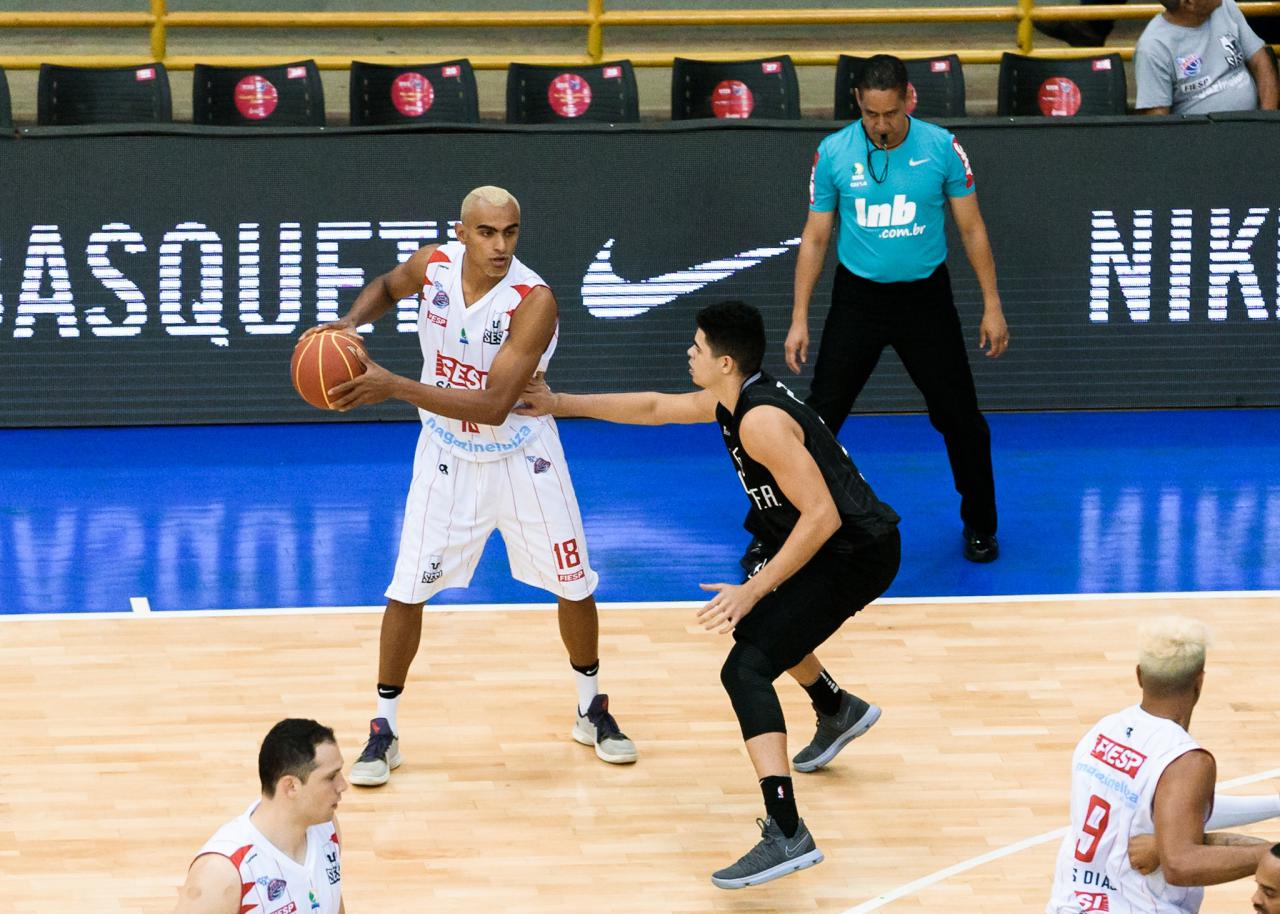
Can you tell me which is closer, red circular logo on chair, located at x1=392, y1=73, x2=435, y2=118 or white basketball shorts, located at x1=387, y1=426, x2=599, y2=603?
white basketball shorts, located at x1=387, y1=426, x2=599, y2=603

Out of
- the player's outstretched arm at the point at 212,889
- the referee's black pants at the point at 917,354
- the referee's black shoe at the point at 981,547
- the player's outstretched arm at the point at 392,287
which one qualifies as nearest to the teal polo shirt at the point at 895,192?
the referee's black pants at the point at 917,354

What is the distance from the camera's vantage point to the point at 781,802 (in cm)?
548

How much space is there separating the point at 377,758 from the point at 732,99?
21.8 feet

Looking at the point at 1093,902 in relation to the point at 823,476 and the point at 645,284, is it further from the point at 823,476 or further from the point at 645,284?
the point at 645,284

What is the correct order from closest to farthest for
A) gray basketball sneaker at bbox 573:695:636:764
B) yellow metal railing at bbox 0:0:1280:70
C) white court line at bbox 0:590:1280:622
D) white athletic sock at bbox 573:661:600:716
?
1. gray basketball sneaker at bbox 573:695:636:764
2. white athletic sock at bbox 573:661:600:716
3. white court line at bbox 0:590:1280:622
4. yellow metal railing at bbox 0:0:1280:70

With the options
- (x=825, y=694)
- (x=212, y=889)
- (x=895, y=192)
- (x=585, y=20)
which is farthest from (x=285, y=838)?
(x=585, y=20)

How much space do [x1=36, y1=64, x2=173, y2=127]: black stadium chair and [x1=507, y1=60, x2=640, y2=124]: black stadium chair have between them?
7.24 ft

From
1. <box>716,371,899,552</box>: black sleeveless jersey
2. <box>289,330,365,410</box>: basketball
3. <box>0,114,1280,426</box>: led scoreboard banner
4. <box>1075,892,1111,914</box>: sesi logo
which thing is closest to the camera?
<box>1075,892,1111,914</box>: sesi logo

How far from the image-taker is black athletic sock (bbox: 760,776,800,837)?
548 cm

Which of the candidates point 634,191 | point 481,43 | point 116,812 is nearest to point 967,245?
point 634,191

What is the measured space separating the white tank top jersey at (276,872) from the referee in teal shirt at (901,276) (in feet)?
14.1

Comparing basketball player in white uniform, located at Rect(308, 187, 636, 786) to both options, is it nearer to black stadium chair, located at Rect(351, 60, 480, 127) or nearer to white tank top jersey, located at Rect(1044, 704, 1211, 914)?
white tank top jersey, located at Rect(1044, 704, 1211, 914)

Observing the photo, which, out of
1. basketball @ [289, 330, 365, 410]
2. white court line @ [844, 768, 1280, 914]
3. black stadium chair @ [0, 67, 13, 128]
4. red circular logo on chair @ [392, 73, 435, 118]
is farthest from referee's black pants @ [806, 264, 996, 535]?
black stadium chair @ [0, 67, 13, 128]

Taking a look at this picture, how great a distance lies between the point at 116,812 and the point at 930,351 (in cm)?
414
